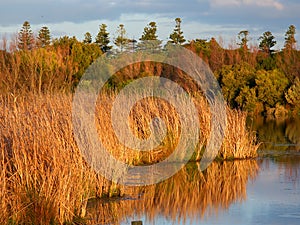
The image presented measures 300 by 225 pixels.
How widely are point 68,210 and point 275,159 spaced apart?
7158 mm

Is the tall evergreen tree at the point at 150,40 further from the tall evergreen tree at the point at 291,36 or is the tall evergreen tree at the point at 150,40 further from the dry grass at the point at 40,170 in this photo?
the dry grass at the point at 40,170

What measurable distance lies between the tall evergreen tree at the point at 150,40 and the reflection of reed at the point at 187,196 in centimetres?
2889

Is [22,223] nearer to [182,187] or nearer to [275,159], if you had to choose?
[182,187]

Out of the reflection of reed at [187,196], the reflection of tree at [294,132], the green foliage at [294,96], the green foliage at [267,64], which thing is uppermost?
the green foliage at [267,64]

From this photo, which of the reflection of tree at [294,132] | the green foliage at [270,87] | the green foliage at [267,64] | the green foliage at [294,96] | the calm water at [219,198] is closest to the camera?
the calm water at [219,198]

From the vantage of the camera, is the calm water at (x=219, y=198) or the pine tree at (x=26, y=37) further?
the pine tree at (x=26, y=37)

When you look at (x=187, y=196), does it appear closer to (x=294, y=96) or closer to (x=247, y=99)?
(x=247, y=99)

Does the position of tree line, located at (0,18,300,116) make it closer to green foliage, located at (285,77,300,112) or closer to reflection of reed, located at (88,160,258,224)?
green foliage, located at (285,77,300,112)

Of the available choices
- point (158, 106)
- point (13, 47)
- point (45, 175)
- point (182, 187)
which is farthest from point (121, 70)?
point (45, 175)

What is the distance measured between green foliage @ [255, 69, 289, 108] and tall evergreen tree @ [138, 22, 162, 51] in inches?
441

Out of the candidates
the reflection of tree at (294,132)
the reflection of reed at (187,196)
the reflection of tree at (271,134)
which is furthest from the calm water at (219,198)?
the reflection of tree at (294,132)

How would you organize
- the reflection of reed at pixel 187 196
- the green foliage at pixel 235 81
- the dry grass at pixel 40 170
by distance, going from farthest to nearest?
the green foliage at pixel 235 81 → the reflection of reed at pixel 187 196 → the dry grass at pixel 40 170

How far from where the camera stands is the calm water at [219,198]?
8.31 metres

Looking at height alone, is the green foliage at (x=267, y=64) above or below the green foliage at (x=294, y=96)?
above
